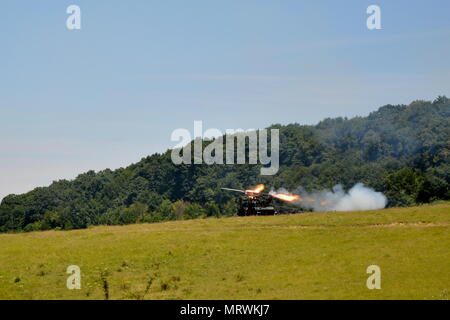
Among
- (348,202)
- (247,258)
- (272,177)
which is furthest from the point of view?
(272,177)

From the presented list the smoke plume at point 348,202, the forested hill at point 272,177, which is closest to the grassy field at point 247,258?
the smoke plume at point 348,202

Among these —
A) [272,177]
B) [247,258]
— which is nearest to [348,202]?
[247,258]

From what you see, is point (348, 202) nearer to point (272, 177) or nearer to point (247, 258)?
point (247, 258)

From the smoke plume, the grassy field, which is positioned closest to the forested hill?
the smoke plume

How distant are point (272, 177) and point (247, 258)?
4595 inches

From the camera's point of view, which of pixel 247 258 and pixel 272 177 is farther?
pixel 272 177

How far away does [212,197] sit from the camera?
15338cm

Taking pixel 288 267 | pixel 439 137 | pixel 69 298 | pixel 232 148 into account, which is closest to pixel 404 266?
pixel 288 267

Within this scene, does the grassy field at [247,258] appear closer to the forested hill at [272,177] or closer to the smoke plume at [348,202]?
the smoke plume at [348,202]

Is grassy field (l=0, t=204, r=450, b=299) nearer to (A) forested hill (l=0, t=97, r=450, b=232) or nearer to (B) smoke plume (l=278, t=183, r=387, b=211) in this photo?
(B) smoke plume (l=278, t=183, r=387, b=211)

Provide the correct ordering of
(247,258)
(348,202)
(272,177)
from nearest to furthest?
(247,258), (348,202), (272,177)

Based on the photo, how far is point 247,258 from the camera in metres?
44.2
